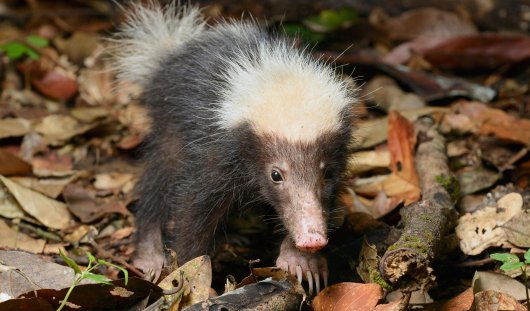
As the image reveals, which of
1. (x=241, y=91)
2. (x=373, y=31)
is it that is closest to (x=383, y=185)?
(x=241, y=91)

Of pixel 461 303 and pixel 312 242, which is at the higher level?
pixel 312 242

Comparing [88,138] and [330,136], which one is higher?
[330,136]

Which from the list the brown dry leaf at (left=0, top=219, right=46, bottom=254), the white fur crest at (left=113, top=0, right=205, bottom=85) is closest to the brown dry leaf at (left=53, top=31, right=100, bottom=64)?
the white fur crest at (left=113, top=0, right=205, bottom=85)

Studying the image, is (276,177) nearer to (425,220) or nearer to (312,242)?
(312,242)

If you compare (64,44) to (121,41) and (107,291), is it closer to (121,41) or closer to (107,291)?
(121,41)

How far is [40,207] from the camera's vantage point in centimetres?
511

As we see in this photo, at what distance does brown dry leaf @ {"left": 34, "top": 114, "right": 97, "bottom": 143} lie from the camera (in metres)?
6.20

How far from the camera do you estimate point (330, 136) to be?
415cm

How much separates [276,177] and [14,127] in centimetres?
291

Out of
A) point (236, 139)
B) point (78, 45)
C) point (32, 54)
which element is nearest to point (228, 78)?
point (236, 139)

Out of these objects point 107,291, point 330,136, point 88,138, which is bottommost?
point 88,138

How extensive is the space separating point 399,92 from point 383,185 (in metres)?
1.46

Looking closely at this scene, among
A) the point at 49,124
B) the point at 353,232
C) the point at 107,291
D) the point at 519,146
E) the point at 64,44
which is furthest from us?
the point at 64,44

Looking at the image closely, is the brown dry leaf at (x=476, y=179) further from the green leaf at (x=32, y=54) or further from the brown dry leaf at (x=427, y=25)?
the green leaf at (x=32, y=54)
